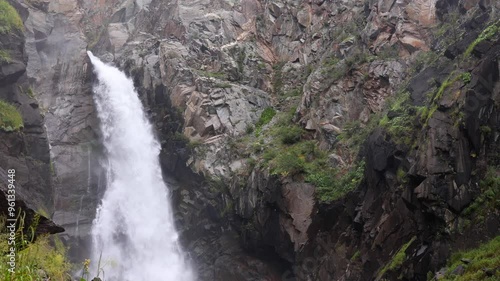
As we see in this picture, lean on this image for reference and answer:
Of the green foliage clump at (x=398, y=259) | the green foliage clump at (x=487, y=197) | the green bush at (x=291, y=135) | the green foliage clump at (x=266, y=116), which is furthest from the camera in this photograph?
the green foliage clump at (x=266, y=116)

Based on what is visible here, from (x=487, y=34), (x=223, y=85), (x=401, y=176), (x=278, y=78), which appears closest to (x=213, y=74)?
(x=223, y=85)

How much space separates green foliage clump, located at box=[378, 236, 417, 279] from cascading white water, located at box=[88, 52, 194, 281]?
1447cm

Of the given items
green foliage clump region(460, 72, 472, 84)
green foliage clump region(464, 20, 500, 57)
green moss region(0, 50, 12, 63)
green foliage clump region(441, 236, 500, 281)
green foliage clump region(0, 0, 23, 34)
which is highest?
green foliage clump region(464, 20, 500, 57)

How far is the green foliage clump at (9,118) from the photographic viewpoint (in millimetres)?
26269

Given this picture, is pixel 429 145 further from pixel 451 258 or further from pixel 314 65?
pixel 314 65

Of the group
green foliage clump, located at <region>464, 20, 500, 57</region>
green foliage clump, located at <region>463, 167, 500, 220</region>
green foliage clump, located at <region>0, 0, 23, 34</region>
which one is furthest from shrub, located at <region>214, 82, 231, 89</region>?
green foliage clump, located at <region>463, 167, 500, 220</region>

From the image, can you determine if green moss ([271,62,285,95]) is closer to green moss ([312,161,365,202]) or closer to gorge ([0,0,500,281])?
gorge ([0,0,500,281])

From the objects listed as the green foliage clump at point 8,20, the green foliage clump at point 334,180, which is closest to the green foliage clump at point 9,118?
the green foliage clump at point 8,20

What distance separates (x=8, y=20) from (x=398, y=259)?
91.1ft

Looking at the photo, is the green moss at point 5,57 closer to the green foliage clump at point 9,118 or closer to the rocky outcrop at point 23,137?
the rocky outcrop at point 23,137

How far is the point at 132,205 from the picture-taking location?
32.5m

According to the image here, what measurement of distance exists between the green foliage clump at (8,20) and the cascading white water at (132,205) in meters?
9.10

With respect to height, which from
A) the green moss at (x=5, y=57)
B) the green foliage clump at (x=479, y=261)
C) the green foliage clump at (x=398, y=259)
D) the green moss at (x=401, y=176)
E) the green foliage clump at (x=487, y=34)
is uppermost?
the green foliage clump at (x=487, y=34)

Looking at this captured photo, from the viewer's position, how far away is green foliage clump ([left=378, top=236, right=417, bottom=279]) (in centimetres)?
1691
